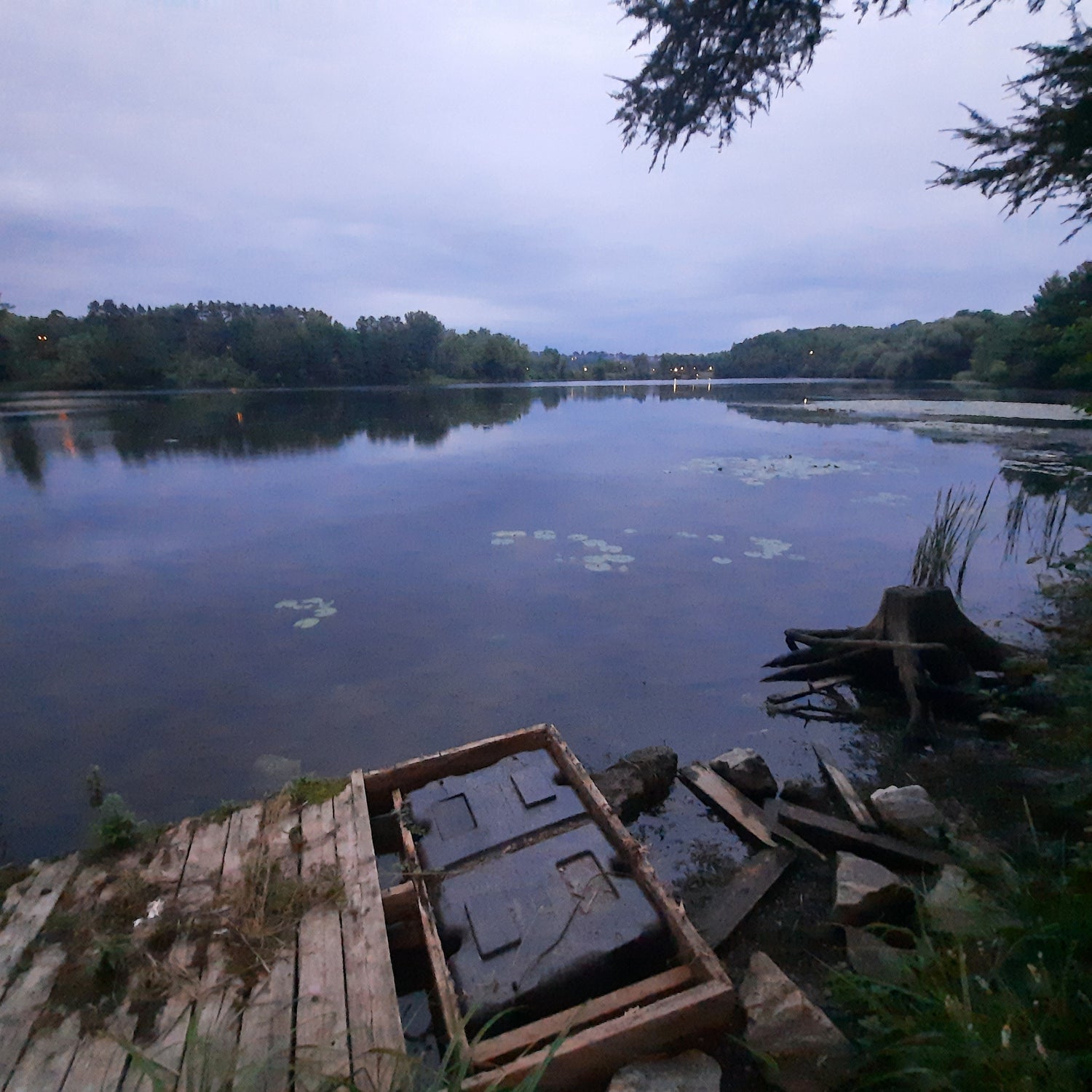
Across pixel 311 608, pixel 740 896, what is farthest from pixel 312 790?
pixel 311 608

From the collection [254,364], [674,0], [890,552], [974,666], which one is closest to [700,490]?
[890,552]

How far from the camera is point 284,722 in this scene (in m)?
5.25

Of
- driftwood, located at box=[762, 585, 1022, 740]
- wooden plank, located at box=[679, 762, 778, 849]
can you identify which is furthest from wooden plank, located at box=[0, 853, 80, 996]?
driftwood, located at box=[762, 585, 1022, 740]

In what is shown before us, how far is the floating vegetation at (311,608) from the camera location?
24.0 feet

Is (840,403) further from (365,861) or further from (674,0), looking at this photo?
(365,861)

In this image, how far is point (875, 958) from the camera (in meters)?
2.59

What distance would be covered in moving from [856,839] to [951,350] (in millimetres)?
77644

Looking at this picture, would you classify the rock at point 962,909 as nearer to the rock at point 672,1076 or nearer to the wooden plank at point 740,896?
the wooden plank at point 740,896

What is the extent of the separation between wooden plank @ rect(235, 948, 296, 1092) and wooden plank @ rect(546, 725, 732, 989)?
157cm

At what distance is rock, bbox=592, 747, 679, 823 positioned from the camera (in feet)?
13.0

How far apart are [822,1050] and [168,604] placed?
866 centimetres

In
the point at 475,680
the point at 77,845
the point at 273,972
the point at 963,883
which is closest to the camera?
the point at 273,972

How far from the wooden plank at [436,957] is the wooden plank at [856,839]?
7.91ft

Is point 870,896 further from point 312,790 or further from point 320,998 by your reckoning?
point 312,790
